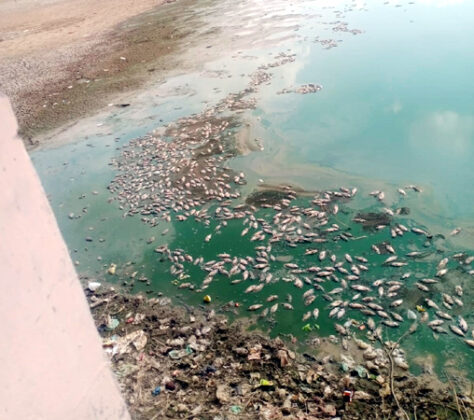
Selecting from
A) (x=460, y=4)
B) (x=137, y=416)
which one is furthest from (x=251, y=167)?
(x=460, y=4)

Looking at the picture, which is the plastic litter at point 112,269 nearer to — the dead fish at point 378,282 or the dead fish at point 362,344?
the dead fish at point 362,344

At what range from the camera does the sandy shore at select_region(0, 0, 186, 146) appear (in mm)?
16984

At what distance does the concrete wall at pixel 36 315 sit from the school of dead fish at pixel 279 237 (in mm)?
4532

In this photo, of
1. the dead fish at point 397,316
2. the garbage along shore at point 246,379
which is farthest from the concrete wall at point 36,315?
the dead fish at point 397,316

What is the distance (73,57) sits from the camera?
22.0m

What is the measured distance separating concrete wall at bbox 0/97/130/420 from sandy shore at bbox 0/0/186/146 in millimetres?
13641

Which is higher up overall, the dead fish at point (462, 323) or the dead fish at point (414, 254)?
the dead fish at point (414, 254)

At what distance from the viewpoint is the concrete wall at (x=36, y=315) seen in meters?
2.49

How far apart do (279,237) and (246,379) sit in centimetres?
335

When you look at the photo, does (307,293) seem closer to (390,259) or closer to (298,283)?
(298,283)

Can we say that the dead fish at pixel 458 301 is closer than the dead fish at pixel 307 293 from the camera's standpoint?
Yes

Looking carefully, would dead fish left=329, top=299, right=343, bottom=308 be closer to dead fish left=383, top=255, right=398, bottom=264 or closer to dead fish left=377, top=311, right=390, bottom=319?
dead fish left=377, top=311, right=390, bottom=319

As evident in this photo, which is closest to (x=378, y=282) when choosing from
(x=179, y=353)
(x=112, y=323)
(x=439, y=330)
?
(x=439, y=330)

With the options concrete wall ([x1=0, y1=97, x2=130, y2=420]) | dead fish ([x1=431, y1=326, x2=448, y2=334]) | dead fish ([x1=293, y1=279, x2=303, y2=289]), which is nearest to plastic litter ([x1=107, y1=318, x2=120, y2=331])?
dead fish ([x1=293, y1=279, x2=303, y2=289])
